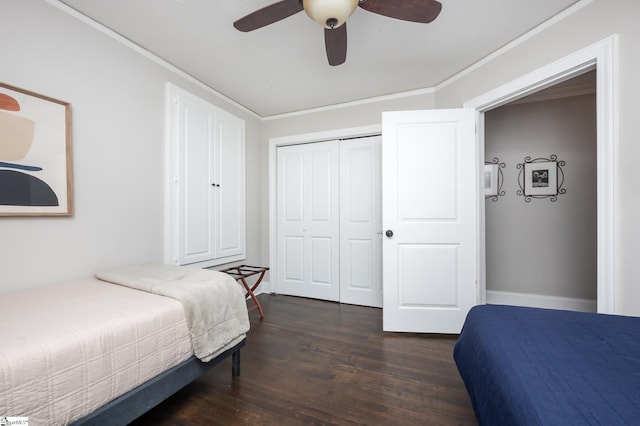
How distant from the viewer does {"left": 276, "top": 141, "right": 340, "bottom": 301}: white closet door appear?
3.49 m

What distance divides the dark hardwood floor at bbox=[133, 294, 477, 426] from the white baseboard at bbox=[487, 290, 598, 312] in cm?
135

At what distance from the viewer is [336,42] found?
167cm

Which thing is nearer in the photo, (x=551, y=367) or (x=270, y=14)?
(x=551, y=367)

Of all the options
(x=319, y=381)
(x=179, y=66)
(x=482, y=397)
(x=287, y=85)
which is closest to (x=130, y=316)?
(x=319, y=381)

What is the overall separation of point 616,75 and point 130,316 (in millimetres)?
2913

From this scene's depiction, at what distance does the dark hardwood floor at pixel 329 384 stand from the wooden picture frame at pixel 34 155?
143 cm

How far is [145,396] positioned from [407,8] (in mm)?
2313

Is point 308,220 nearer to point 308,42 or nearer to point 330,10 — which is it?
point 308,42

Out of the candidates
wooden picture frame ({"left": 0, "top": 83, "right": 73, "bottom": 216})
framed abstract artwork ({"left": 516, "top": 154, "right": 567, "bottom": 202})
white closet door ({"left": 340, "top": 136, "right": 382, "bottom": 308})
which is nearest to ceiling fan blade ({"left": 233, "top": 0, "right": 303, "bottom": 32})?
wooden picture frame ({"left": 0, "top": 83, "right": 73, "bottom": 216})

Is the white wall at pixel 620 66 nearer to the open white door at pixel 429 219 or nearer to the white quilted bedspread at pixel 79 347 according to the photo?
the open white door at pixel 429 219

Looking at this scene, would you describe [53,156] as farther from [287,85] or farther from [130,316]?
[287,85]

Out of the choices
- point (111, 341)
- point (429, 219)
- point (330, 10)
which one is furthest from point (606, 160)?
point (111, 341)

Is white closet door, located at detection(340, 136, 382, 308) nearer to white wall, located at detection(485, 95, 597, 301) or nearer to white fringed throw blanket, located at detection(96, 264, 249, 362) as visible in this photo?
white wall, located at detection(485, 95, 597, 301)

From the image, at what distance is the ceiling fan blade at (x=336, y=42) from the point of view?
1.56 m
